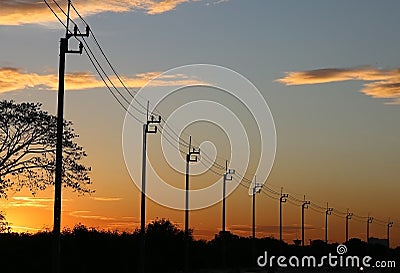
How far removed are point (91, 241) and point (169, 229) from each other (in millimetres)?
24975

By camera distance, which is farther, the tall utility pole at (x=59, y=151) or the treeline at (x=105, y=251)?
the treeline at (x=105, y=251)

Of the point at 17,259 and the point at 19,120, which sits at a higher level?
the point at 19,120

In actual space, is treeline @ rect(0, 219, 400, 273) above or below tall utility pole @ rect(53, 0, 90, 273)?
below

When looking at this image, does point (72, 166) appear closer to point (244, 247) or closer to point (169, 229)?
point (169, 229)

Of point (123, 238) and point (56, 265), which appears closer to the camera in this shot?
point (56, 265)

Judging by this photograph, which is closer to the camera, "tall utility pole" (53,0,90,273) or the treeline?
"tall utility pole" (53,0,90,273)

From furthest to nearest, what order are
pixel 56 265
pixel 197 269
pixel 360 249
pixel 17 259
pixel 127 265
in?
pixel 360 249, pixel 197 269, pixel 127 265, pixel 17 259, pixel 56 265

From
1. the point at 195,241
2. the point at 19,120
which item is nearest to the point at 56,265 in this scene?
the point at 19,120

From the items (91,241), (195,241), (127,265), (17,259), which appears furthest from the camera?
(195,241)

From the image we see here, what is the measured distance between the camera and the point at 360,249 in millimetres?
177125

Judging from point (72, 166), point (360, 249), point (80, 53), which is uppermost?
point (80, 53)

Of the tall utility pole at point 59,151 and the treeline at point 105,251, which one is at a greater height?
the tall utility pole at point 59,151

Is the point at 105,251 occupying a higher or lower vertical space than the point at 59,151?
lower

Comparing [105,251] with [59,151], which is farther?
[105,251]
